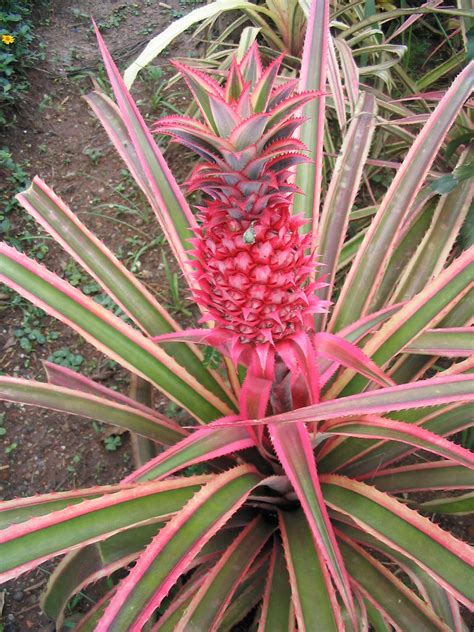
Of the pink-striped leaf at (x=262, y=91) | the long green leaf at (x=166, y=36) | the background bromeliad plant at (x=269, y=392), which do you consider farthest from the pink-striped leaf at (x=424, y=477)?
the long green leaf at (x=166, y=36)

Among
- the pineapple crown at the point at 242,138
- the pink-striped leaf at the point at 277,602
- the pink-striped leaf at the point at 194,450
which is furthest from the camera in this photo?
the pink-striped leaf at the point at 277,602

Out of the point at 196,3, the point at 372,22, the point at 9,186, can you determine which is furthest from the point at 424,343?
the point at 196,3

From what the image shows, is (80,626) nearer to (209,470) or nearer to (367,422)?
(209,470)

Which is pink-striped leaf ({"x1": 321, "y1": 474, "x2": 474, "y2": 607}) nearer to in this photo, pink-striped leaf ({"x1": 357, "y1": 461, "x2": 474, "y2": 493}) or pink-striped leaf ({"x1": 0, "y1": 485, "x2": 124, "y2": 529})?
pink-striped leaf ({"x1": 357, "y1": 461, "x2": 474, "y2": 493})

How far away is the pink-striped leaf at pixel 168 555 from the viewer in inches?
35.7

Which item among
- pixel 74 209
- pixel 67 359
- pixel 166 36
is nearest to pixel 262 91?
pixel 166 36

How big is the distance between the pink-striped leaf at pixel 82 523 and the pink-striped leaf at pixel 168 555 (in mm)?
90

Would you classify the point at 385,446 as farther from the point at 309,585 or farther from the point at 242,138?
the point at 242,138

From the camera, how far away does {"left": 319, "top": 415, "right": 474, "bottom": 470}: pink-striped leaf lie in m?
0.99

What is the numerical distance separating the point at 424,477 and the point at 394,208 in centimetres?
70

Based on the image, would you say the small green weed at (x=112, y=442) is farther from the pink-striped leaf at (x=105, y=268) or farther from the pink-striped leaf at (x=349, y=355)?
the pink-striped leaf at (x=349, y=355)

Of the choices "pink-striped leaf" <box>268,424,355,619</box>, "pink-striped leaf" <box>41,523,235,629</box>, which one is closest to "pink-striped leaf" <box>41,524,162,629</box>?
"pink-striped leaf" <box>41,523,235,629</box>

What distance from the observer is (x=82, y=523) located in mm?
998

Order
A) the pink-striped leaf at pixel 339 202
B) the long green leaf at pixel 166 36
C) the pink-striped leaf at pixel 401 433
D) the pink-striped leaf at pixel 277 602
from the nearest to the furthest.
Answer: the pink-striped leaf at pixel 401 433
the pink-striped leaf at pixel 277 602
the pink-striped leaf at pixel 339 202
the long green leaf at pixel 166 36
